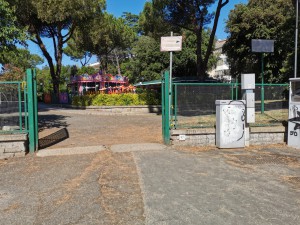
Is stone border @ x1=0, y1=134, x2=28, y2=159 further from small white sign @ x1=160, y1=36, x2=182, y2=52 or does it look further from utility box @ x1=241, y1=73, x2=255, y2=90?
utility box @ x1=241, y1=73, x2=255, y2=90

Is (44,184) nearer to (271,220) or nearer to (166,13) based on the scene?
(271,220)

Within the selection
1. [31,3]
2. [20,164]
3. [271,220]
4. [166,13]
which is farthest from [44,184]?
[31,3]

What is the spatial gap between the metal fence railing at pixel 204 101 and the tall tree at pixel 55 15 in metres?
12.9

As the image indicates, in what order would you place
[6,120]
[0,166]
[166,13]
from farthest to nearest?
1. [166,13]
2. [6,120]
3. [0,166]

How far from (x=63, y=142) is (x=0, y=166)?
8.64 ft

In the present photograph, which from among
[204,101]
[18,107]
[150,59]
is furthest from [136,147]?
[150,59]

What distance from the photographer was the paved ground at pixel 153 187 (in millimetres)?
4176

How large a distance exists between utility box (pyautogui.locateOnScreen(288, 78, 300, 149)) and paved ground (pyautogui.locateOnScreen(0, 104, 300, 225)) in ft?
2.07

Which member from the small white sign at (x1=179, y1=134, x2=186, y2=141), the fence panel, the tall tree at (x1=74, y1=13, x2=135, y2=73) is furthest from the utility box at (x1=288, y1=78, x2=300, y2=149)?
the tall tree at (x1=74, y1=13, x2=135, y2=73)

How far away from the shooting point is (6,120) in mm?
7922

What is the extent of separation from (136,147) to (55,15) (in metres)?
18.0

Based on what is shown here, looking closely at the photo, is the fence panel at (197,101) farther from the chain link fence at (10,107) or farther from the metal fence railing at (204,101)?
the chain link fence at (10,107)

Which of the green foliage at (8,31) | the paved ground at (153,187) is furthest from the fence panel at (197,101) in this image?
the green foliage at (8,31)

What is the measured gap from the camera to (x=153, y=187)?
5.30 m
